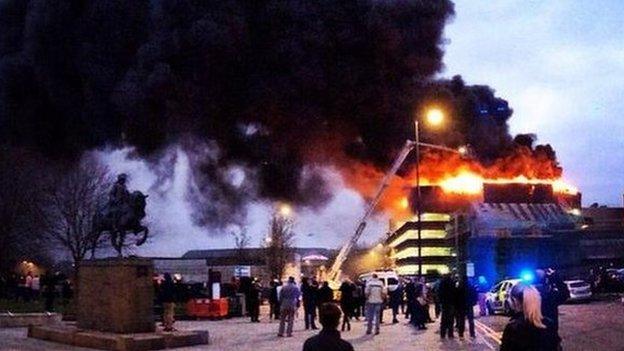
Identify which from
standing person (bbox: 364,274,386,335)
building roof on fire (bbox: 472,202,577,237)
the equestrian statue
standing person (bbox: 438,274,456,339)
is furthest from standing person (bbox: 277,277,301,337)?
building roof on fire (bbox: 472,202,577,237)

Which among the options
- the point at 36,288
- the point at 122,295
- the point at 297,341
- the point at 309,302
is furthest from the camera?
the point at 36,288

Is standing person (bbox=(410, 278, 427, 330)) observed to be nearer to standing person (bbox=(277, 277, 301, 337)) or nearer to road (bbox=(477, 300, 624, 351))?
road (bbox=(477, 300, 624, 351))

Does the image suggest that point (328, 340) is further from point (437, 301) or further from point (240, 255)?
point (240, 255)

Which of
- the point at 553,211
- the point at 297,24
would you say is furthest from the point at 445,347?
the point at 553,211

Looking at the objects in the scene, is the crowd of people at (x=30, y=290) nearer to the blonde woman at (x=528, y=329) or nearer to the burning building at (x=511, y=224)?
the burning building at (x=511, y=224)

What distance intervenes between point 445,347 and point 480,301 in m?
17.4

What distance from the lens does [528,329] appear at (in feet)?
19.8

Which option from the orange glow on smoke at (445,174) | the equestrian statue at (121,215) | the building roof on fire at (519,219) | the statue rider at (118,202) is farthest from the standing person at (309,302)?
the building roof on fire at (519,219)

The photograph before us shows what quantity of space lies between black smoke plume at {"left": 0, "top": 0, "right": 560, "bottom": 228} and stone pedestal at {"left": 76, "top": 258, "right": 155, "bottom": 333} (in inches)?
989

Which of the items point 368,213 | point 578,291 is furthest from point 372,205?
point 578,291

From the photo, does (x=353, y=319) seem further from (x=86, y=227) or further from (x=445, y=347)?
(x=86, y=227)

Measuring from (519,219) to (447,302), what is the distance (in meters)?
58.6

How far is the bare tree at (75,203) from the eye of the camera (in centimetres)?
4431

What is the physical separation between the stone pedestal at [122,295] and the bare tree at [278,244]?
160ft
